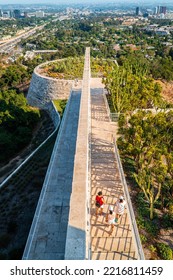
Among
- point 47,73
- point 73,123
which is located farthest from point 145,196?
point 47,73

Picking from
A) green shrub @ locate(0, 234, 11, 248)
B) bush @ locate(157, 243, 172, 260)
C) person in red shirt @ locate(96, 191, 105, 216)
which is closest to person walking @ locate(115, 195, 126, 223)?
person in red shirt @ locate(96, 191, 105, 216)

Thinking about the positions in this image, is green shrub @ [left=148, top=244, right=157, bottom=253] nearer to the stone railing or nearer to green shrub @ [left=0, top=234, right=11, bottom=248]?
the stone railing

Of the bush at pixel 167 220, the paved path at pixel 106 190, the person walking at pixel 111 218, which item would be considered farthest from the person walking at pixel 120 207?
the bush at pixel 167 220

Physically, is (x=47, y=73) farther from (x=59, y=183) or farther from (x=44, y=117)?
(x=59, y=183)

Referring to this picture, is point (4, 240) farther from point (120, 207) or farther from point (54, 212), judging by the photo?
point (120, 207)

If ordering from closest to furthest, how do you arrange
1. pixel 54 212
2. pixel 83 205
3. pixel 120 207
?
pixel 83 205 < pixel 120 207 < pixel 54 212

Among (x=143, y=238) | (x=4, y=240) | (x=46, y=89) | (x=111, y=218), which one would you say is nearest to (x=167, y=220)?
(x=143, y=238)

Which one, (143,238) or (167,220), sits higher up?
(167,220)

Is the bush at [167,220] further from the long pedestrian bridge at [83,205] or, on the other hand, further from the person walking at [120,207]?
the person walking at [120,207]
